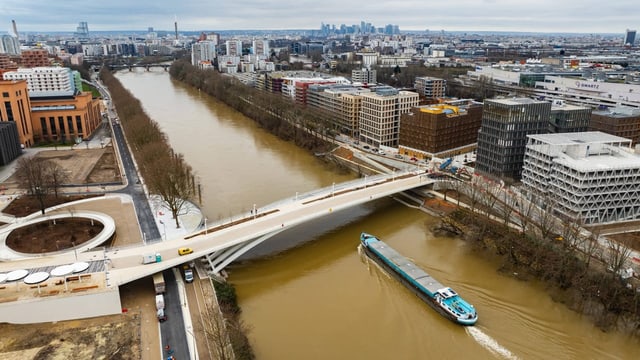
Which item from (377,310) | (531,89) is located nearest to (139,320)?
(377,310)

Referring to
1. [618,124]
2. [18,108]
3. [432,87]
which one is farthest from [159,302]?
[432,87]

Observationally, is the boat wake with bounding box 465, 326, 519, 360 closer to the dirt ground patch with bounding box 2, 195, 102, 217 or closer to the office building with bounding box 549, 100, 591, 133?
the office building with bounding box 549, 100, 591, 133

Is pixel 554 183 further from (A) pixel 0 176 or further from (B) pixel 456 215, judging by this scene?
(A) pixel 0 176

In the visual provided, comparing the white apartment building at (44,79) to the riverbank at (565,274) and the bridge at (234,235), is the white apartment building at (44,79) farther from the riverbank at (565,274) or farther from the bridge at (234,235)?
the riverbank at (565,274)

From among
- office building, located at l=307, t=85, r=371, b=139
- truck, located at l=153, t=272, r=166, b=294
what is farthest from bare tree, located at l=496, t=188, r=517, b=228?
office building, located at l=307, t=85, r=371, b=139

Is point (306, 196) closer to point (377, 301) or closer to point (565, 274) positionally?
point (377, 301)
